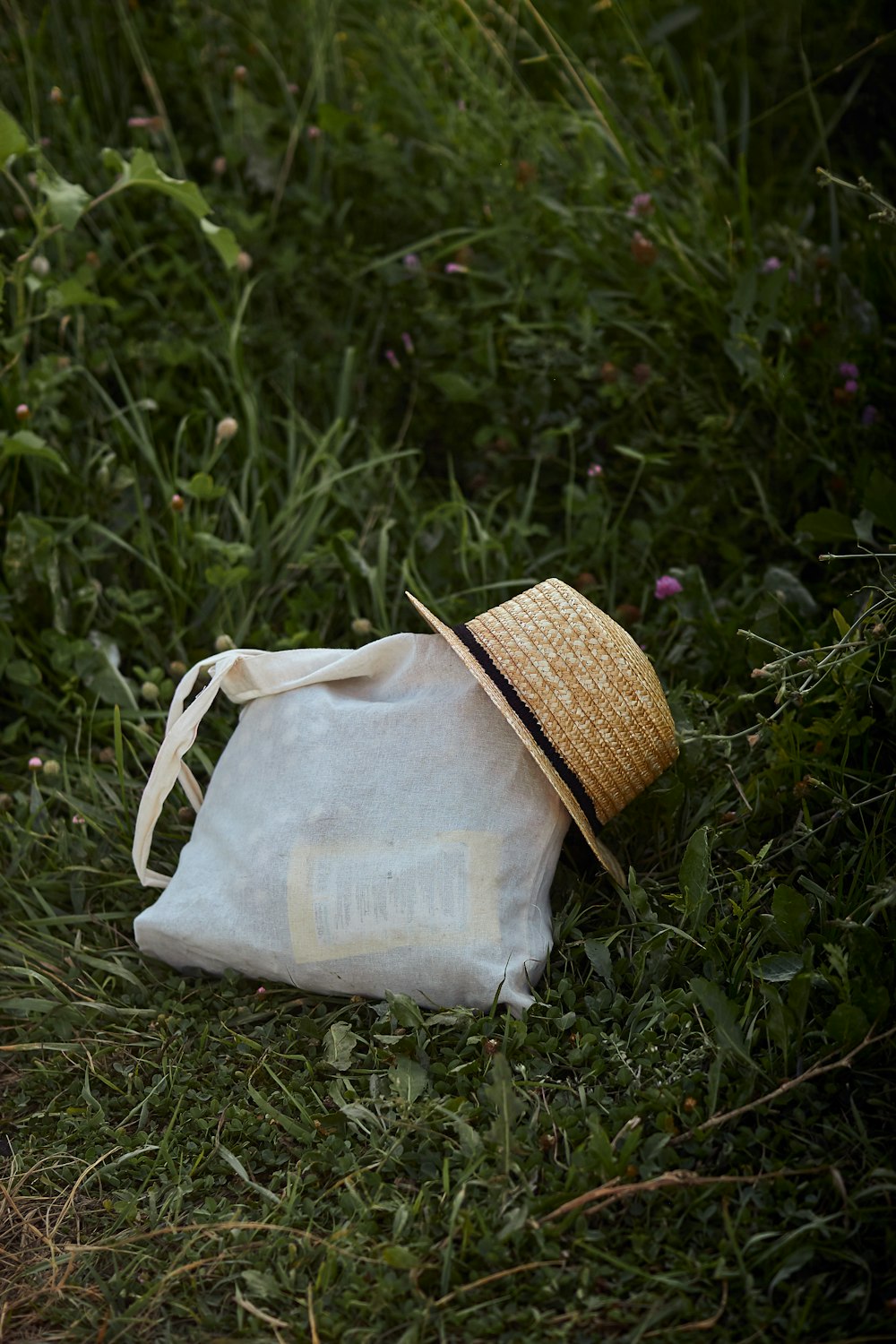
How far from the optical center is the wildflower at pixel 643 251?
2.65 meters

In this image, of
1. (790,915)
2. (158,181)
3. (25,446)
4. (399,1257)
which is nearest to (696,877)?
(790,915)

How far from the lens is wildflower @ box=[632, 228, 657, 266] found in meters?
2.65

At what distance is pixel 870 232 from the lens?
2.77 meters

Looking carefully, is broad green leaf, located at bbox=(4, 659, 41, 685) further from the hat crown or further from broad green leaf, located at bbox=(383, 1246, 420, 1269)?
broad green leaf, located at bbox=(383, 1246, 420, 1269)

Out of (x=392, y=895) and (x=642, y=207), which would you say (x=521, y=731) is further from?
(x=642, y=207)

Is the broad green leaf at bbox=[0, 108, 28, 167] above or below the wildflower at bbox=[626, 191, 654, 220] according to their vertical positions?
above

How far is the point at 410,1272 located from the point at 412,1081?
0.88 feet

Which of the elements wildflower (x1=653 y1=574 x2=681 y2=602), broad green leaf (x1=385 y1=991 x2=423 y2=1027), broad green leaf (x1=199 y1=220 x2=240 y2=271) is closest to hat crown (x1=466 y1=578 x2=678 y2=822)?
broad green leaf (x1=385 y1=991 x2=423 y2=1027)

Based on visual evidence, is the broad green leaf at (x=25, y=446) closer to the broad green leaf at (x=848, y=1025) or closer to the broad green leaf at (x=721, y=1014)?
the broad green leaf at (x=721, y=1014)

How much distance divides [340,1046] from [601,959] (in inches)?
16.0

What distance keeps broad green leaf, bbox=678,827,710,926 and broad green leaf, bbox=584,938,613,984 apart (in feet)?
0.45

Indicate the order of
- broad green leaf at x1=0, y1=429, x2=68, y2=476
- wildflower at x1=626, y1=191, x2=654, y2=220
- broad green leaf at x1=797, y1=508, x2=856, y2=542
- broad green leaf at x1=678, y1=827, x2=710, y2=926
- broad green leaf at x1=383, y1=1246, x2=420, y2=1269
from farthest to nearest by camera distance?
wildflower at x1=626, y1=191, x2=654, y2=220, broad green leaf at x1=0, y1=429, x2=68, y2=476, broad green leaf at x1=797, y1=508, x2=856, y2=542, broad green leaf at x1=678, y1=827, x2=710, y2=926, broad green leaf at x1=383, y1=1246, x2=420, y2=1269

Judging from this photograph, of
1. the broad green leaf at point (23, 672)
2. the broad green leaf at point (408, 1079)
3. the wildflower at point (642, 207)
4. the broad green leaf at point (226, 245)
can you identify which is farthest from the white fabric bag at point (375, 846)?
the wildflower at point (642, 207)

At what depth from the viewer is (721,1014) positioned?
1.59m
